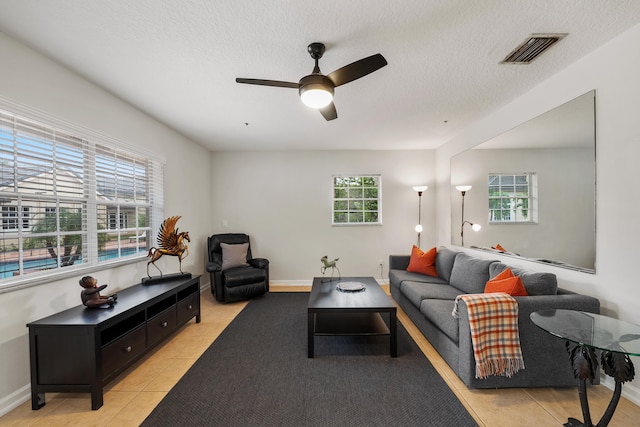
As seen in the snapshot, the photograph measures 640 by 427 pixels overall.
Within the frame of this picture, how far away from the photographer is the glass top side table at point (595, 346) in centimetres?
129

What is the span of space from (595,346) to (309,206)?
4162 mm

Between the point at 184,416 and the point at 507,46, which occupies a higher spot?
the point at 507,46

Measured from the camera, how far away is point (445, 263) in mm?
3668

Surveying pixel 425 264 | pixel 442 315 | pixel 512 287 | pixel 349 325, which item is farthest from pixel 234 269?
pixel 512 287

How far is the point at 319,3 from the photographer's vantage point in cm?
154

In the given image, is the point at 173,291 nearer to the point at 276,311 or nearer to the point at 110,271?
the point at 110,271

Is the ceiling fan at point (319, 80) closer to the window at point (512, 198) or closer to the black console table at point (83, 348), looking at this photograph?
the black console table at point (83, 348)

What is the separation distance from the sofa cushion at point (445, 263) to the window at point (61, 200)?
3.99m

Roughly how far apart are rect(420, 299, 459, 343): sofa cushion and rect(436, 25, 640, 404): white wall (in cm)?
109

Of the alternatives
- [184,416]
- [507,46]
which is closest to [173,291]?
[184,416]

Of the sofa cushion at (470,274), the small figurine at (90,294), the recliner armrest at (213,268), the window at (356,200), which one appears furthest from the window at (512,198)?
the small figurine at (90,294)

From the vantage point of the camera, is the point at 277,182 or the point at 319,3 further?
the point at 277,182

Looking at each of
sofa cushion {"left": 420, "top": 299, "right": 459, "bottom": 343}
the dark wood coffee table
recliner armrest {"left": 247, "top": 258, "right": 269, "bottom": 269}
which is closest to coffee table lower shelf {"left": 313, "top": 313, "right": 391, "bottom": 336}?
the dark wood coffee table

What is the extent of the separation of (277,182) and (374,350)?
→ 345 cm
